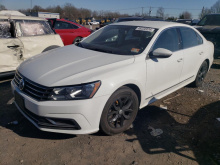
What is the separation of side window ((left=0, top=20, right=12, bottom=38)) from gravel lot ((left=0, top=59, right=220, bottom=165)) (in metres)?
1.82

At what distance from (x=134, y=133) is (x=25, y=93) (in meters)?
1.70

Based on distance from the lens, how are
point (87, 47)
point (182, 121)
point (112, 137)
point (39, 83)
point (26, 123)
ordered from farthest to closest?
point (87, 47)
point (182, 121)
point (26, 123)
point (112, 137)
point (39, 83)

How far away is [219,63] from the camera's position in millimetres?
7340

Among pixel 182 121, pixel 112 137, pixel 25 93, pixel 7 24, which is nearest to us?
pixel 25 93

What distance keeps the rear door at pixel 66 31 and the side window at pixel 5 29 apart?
3225 millimetres

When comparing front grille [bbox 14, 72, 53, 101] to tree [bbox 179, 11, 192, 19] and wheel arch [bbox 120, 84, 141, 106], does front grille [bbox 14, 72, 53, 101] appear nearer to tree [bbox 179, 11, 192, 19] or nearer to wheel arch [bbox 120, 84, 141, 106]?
wheel arch [bbox 120, 84, 141, 106]

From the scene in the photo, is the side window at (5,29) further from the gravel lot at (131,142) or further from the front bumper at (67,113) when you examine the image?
the front bumper at (67,113)

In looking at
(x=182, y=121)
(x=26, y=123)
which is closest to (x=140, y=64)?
(x=182, y=121)

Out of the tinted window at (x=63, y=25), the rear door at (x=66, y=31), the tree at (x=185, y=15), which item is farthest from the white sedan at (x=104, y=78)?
the tree at (x=185, y=15)

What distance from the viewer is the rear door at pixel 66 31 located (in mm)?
7725

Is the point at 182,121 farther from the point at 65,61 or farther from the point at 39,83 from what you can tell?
the point at 39,83

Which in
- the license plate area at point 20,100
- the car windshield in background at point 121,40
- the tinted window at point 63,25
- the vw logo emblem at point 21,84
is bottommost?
the license plate area at point 20,100

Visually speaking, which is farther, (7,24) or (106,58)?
(7,24)

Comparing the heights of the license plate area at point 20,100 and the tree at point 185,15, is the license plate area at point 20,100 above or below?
below
